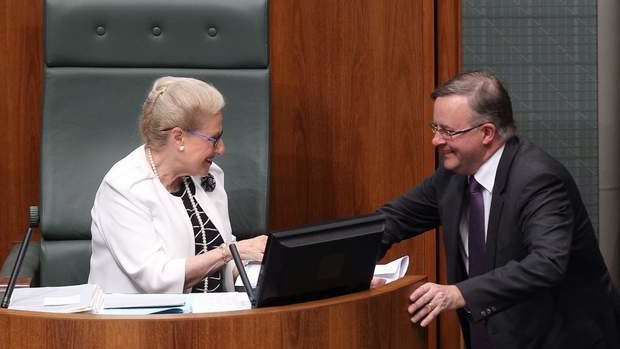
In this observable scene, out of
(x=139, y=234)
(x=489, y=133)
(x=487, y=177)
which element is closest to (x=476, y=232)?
(x=487, y=177)

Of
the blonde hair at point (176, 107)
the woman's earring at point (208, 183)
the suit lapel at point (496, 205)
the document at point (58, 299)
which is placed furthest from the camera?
the woman's earring at point (208, 183)

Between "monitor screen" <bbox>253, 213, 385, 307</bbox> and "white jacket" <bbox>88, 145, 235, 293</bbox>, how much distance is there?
62 centimetres

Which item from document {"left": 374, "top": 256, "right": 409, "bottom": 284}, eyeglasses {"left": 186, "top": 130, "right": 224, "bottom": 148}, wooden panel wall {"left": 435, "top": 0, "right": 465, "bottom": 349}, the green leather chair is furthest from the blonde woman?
wooden panel wall {"left": 435, "top": 0, "right": 465, "bottom": 349}

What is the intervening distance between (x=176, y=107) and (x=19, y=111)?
0.76m

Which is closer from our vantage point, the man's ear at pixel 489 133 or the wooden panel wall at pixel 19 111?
the man's ear at pixel 489 133

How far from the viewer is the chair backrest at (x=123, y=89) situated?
3.13 meters

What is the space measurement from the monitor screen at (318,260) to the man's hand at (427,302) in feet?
0.40

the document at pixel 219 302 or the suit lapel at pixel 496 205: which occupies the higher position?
the suit lapel at pixel 496 205

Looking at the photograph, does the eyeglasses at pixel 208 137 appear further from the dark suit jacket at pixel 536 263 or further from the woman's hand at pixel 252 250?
the dark suit jacket at pixel 536 263

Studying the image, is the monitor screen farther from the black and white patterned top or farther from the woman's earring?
the woman's earring

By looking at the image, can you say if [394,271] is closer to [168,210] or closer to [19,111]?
[168,210]

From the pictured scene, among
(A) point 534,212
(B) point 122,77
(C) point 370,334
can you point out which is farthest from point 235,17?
(C) point 370,334

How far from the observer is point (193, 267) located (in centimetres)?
272

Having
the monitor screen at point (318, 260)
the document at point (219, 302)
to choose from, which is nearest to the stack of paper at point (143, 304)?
the document at point (219, 302)
